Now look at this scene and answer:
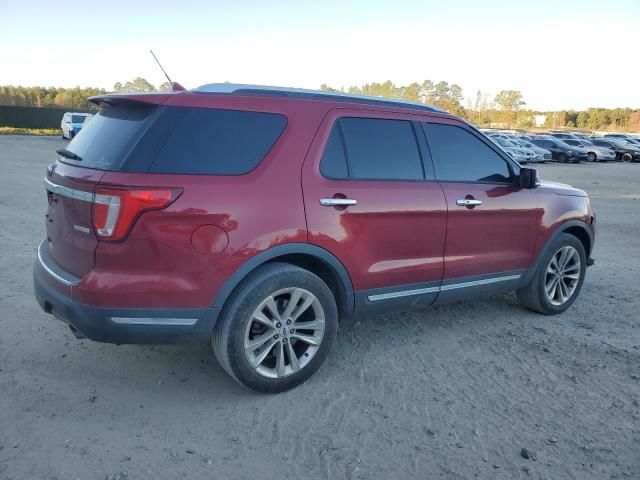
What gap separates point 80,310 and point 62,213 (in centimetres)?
64

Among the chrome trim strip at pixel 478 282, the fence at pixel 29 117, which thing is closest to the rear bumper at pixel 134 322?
the chrome trim strip at pixel 478 282

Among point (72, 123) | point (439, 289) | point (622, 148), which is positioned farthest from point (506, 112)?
point (439, 289)

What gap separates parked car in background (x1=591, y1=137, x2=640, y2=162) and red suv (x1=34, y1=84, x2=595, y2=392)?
39448mm

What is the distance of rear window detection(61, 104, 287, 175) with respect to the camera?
9.94 ft

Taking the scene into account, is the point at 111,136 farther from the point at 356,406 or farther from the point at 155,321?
the point at 356,406

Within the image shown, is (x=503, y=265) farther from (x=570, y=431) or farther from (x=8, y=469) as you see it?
(x=8, y=469)

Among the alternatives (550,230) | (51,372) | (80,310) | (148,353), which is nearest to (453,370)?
(550,230)

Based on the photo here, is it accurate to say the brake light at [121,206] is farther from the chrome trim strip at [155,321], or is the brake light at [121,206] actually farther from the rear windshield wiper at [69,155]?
the rear windshield wiper at [69,155]

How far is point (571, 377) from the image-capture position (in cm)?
380

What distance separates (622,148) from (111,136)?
42.3 m

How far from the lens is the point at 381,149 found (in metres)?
3.89

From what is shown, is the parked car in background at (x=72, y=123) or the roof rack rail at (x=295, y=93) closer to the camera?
the roof rack rail at (x=295, y=93)

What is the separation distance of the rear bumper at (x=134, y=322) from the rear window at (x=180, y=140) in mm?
782

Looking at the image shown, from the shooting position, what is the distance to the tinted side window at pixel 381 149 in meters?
3.73
